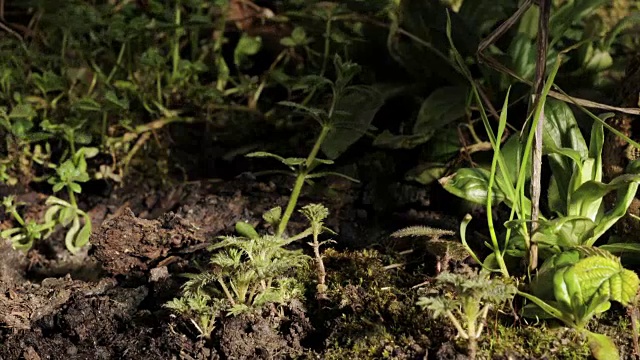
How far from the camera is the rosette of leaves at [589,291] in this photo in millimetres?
1356

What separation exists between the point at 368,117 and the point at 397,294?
2.15ft

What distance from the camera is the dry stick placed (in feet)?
4.77

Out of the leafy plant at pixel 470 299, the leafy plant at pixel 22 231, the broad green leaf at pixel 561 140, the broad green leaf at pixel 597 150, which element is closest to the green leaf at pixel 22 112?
the leafy plant at pixel 22 231

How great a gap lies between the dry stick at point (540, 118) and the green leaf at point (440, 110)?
21.1 inches

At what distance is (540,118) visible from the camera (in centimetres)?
150

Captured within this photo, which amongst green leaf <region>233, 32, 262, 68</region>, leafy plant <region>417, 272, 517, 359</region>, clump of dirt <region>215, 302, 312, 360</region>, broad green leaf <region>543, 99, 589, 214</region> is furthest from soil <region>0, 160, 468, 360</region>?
green leaf <region>233, 32, 262, 68</region>

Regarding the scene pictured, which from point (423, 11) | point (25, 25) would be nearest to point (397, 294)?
point (423, 11)

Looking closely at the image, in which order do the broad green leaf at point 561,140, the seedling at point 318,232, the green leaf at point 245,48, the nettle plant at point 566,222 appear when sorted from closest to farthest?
1. the nettle plant at point 566,222
2. the seedling at point 318,232
3. the broad green leaf at point 561,140
4. the green leaf at point 245,48

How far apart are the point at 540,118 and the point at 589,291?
37 cm

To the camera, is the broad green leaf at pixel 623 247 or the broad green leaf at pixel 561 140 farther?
the broad green leaf at pixel 561 140

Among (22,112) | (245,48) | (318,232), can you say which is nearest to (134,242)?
(318,232)

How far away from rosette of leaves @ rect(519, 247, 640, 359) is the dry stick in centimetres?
10

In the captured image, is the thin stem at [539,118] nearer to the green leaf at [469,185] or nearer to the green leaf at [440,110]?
the green leaf at [469,185]

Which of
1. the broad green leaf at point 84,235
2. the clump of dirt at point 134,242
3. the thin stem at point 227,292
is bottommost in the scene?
the broad green leaf at point 84,235
